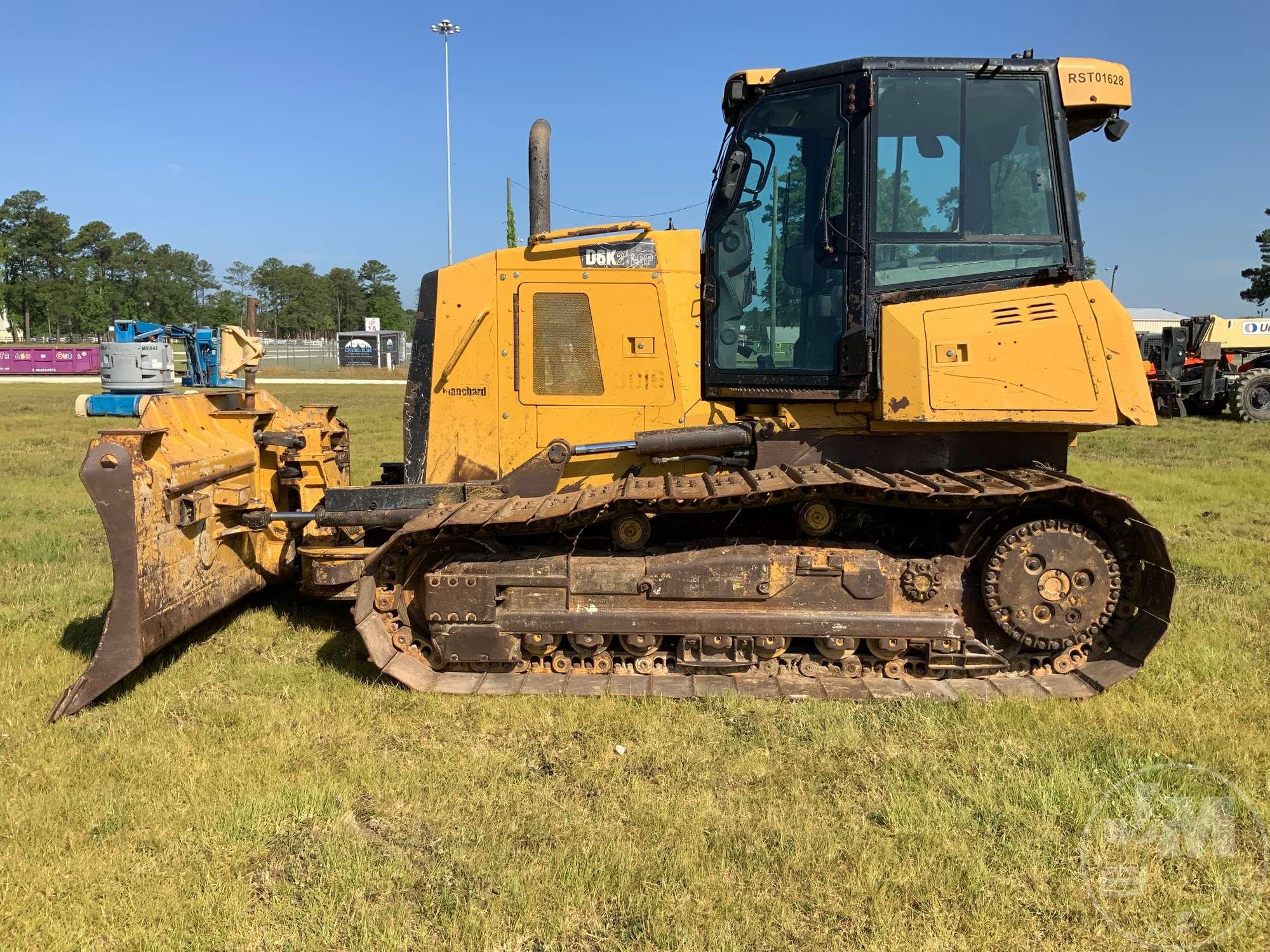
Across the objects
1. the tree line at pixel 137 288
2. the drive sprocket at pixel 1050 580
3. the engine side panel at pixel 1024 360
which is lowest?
the drive sprocket at pixel 1050 580

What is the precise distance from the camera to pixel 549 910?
290 cm

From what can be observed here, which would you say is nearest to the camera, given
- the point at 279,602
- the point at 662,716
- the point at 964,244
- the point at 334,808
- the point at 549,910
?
the point at 549,910

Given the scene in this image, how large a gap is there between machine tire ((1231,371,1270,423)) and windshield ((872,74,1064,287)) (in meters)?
19.2

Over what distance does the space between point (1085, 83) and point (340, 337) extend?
2218 inches

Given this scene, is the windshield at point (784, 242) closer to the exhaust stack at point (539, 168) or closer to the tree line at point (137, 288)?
the exhaust stack at point (539, 168)

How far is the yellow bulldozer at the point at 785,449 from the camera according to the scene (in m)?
4.43

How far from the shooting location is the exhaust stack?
534cm

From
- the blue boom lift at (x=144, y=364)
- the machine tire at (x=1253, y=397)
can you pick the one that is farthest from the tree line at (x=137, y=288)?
the machine tire at (x=1253, y=397)

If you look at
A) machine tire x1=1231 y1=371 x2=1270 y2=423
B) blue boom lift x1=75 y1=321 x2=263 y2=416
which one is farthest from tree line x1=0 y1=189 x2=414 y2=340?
machine tire x1=1231 y1=371 x2=1270 y2=423

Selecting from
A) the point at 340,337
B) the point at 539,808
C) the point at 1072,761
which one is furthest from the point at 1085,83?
the point at 340,337

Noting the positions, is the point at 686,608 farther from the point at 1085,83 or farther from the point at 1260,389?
the point at 1260,389

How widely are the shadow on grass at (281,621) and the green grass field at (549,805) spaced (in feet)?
0.12

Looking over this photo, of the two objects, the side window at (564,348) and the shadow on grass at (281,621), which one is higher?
the side window at (564,348)

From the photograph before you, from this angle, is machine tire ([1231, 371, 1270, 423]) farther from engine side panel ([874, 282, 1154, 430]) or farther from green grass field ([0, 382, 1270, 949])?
engine side panel ([874, 282, 1154, 430])
